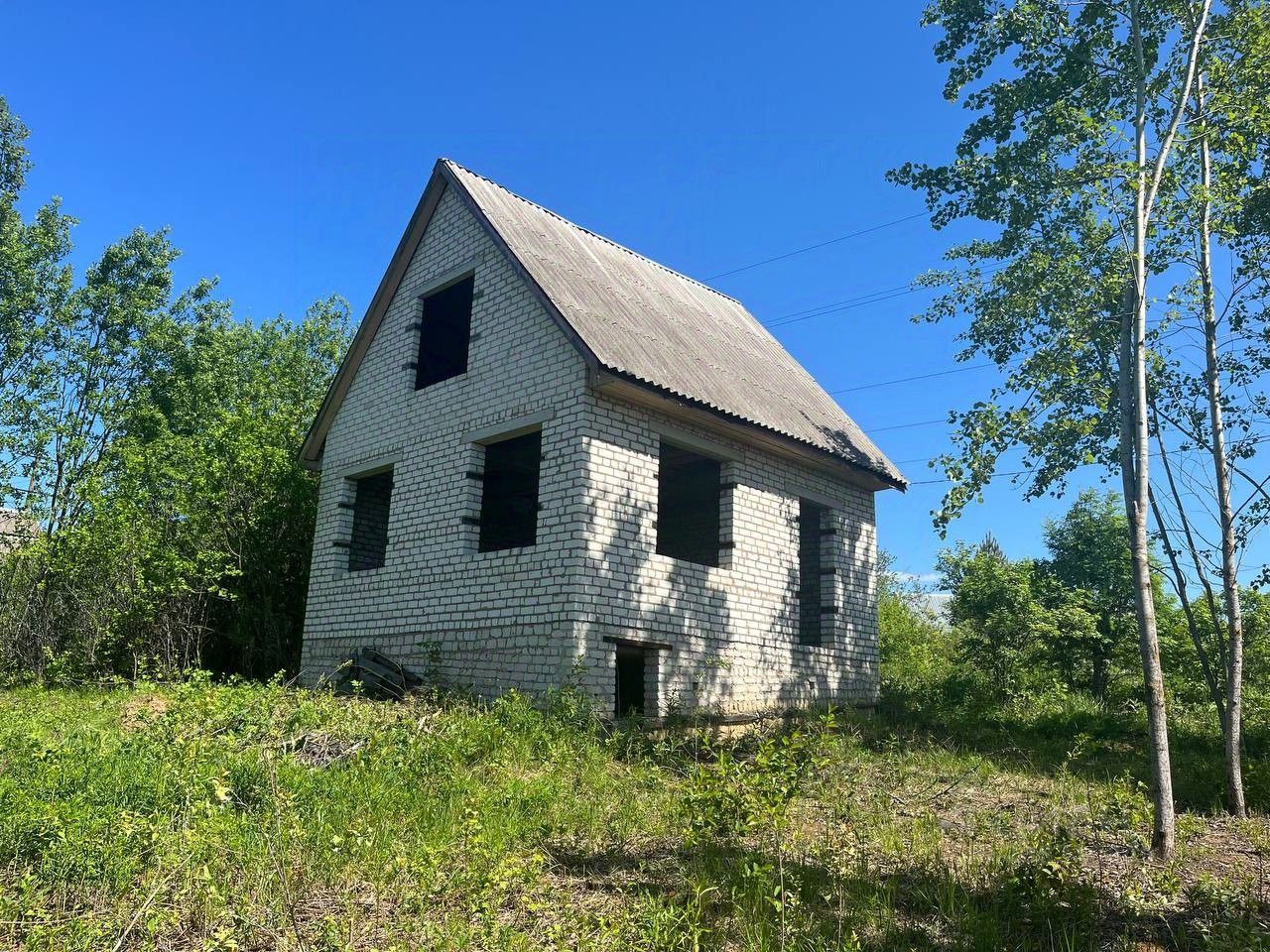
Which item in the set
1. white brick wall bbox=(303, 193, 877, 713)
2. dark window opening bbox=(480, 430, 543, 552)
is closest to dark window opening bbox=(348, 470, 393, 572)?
white brick wall bbox=(303, 193, 877, 713)

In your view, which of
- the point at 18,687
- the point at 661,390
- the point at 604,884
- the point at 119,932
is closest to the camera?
the point at 119,932

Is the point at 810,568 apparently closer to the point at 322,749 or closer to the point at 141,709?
the point at 322,749

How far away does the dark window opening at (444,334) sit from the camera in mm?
12117

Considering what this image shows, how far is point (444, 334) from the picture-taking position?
12570 mm

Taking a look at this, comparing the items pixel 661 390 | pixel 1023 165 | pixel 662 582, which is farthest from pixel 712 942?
pixel 1023 165

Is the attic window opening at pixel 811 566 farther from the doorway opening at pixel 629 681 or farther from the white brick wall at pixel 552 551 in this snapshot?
the doorway opening at pixel 629 681

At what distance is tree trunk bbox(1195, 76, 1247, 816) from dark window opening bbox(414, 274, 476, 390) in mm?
8313

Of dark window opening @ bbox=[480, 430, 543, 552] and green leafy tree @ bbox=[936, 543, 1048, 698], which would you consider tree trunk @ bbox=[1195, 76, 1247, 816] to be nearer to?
green leafy tree @ bbox=[936, 543, 1048, 698]

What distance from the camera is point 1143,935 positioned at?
418 cm

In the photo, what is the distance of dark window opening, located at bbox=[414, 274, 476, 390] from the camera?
12117mm

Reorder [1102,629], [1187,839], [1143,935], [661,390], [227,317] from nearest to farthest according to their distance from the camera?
1. [1143,935]
2. [1187,839]
3. [661,390]
4. [1102,629]
5. [227,317]

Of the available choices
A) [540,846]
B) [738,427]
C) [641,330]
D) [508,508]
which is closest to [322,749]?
[540,846]

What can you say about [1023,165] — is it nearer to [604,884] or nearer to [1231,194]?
[1231,194]

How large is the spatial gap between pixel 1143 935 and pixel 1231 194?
22.4 feet
